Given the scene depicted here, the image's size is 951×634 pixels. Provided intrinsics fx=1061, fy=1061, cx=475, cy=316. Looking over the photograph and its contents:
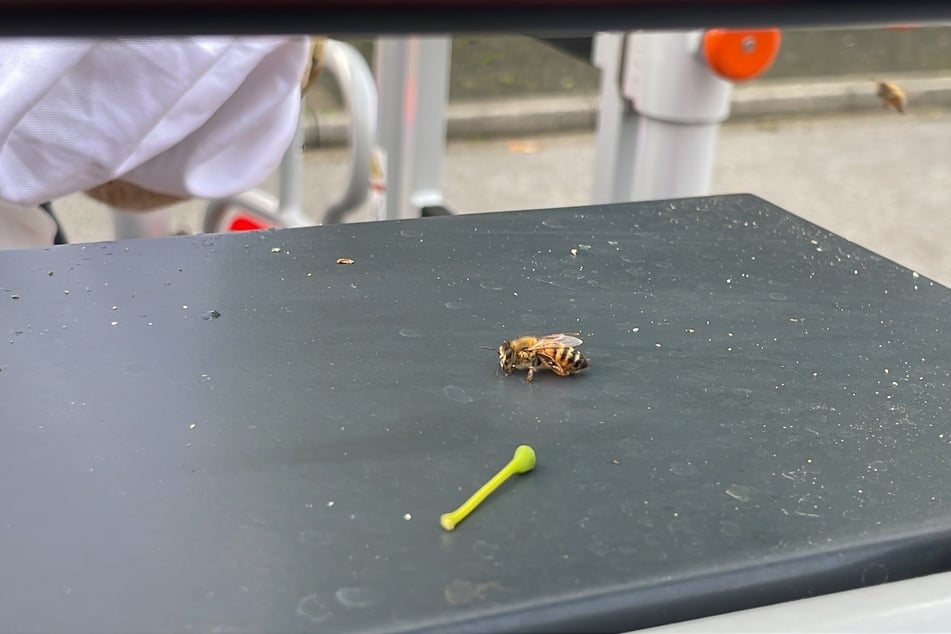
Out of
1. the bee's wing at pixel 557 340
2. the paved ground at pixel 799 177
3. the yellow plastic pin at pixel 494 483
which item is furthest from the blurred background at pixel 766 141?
the yellow plastic pin at pixel 494 483

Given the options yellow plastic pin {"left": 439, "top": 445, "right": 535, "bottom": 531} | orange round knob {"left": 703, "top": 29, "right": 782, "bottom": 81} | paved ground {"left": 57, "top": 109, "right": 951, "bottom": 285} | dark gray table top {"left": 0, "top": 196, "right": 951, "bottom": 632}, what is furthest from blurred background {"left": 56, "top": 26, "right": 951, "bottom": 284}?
yellow plastic pin {"left": 439, "top": 445, "right": 535, "bottom": 531}

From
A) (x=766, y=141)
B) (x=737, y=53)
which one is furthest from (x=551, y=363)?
(x=766, y=141)

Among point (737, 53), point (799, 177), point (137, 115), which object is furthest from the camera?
point (799, 177)

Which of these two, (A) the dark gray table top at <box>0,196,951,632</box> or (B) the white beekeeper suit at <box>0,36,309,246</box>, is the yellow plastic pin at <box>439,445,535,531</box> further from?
(B) the white beekeeper suit at <box>0,36,309,246</box>

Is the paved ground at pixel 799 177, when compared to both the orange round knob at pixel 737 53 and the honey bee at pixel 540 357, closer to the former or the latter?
the orange round knob at pixel 737 53

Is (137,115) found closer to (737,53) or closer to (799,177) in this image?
(737,53)

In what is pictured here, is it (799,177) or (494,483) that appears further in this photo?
(799,177)

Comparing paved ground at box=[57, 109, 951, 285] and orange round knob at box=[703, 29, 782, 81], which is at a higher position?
orange round knob at box=[703, 29, 782, 81]
